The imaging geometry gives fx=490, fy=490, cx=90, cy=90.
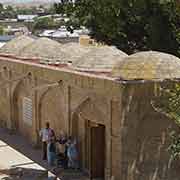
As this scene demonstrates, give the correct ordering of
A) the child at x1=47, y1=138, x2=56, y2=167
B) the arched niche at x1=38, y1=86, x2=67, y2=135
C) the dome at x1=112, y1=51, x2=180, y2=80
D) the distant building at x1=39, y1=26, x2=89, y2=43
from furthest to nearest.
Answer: the distant building at x1=39, y1=26, x2=89, y2=43 → the arched niche at x1=38, y1=86, x2=67, y2=135 → the child at x1=47, y1=138, x2=56, y2=167 → the dome at x1=112, y1=51, x2=180, y2=80

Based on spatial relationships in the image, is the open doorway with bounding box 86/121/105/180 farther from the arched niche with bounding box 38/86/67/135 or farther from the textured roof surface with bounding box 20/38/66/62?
the textured roof surface with bounding box 20/38/66/62

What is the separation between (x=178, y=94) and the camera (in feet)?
31.0

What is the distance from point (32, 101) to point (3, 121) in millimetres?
4184

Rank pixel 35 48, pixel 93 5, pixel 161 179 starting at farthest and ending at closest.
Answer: pixel 93 5
pixel 35 48
pixel 161 179

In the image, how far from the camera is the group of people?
14.7m

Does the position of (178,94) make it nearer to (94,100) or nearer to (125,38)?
(94,100)

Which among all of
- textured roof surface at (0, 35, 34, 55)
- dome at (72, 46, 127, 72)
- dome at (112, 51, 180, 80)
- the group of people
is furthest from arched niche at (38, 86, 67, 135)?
textured roof surface at (0, 35, 34, 55)

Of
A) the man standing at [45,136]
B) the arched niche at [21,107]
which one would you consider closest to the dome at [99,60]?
the man standing at [45,136]

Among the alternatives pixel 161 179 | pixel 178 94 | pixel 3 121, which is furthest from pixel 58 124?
pixel 178 94

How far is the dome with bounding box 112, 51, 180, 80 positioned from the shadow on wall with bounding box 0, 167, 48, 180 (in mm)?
3597

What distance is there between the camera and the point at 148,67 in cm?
1353

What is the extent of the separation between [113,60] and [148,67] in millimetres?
2267

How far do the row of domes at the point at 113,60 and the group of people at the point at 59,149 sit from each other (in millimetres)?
2237

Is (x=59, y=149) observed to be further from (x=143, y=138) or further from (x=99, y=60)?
(x=143, y=138)
